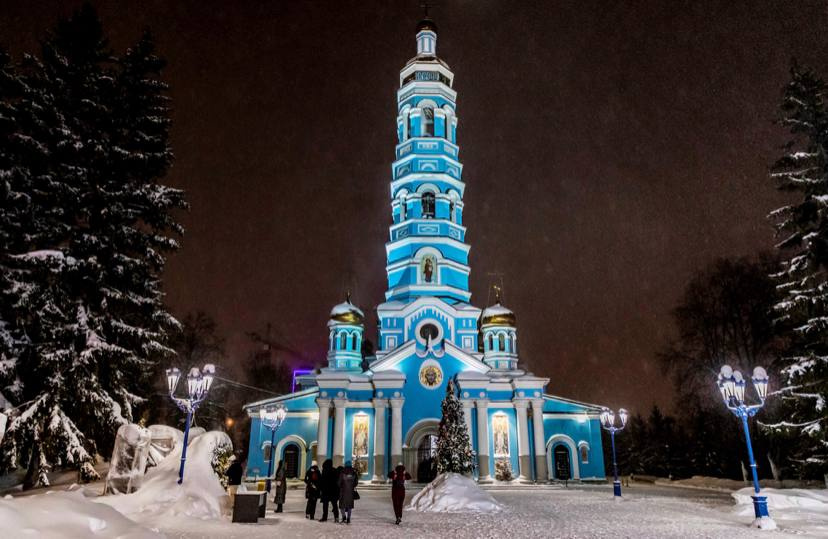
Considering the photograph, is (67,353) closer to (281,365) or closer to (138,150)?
(138,150)

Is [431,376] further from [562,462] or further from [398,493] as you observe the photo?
[398,493]

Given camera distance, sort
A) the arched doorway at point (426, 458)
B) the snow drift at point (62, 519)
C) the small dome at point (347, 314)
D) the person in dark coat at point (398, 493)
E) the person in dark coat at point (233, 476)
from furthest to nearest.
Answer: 1. the small dome at point (347, 314)
2. the arched doorway at point (426, 458)
3. the person in dark coat at point (233, 476)
4. the person in dark coat at point (398, 493)
5. the snow drift at point (62, 519)

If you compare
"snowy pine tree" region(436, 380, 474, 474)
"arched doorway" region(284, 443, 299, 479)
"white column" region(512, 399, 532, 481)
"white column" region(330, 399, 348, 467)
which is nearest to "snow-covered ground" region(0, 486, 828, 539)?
"snowy pine tree" region(436, 380, 474, 474)

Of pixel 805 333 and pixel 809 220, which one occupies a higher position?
pixel 809 220

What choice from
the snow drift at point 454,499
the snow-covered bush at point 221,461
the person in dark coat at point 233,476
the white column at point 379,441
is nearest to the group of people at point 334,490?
the person in dark coat at point 233,476

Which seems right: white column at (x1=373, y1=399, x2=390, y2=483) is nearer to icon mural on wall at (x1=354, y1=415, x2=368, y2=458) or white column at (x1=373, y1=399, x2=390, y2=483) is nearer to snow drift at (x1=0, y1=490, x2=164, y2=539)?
icon mural on wall at (x1=354, y1=415, x2=368, y2=458)

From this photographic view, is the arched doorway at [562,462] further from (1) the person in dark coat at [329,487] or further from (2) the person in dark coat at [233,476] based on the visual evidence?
(2) the person in dark coat at [233,476]

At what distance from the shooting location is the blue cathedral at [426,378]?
26.8 meters

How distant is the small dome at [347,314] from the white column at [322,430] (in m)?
5.86

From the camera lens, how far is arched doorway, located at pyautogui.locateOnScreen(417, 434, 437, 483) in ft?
85.4

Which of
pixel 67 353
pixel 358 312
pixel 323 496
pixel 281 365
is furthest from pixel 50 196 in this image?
pixel 281 365

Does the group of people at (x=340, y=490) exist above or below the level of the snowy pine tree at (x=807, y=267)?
below

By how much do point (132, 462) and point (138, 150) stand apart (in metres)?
9.29

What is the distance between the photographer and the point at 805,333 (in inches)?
573
